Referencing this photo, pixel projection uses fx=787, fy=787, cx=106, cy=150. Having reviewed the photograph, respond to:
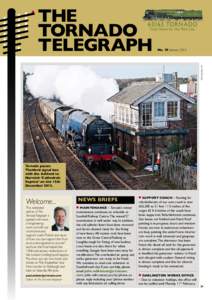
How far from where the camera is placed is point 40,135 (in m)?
7.34

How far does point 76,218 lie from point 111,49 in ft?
5.18

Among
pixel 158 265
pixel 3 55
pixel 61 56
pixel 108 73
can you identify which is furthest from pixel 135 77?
pixel 158 265

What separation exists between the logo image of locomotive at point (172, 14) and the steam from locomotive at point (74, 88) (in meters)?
0.69

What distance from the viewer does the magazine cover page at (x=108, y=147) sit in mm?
7176

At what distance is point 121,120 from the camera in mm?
7285

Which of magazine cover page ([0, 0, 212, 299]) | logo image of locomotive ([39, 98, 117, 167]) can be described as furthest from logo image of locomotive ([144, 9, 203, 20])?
logo image of locomotive ([39, 98, 117, 167])

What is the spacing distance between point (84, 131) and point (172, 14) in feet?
4.43

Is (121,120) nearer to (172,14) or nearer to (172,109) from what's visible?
(172,109)

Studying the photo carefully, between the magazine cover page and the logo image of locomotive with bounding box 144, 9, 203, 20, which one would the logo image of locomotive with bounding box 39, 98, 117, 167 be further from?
the logo image of locomotive with bounding box 144, 9, 203, 20

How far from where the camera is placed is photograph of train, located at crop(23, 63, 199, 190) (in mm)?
7199

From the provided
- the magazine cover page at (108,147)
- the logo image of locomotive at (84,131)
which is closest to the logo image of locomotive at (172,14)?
the magazine cover page at (108,147)

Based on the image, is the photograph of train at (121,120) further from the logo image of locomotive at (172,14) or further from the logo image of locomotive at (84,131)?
the logo image of locomotive at (172,14)

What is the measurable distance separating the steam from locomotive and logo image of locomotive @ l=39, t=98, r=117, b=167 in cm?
7

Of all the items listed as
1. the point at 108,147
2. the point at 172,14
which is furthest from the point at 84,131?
the point at 172,14
